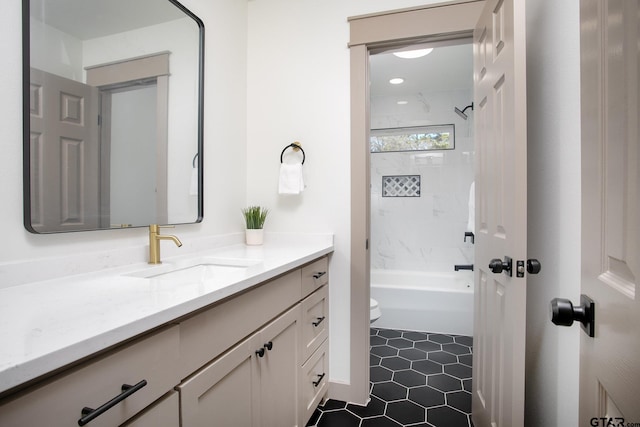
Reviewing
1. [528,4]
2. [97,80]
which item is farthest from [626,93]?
[97,80]

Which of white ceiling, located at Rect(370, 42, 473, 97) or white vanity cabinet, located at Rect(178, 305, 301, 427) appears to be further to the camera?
white ceiling, located at Rect(370, 42, 473, 97)

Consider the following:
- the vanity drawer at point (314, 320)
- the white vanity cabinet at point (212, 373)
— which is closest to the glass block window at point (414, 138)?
the vanity drawer at point (314, 320)

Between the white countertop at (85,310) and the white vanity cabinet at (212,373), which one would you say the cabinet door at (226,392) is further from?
the white countertop at (85,310)

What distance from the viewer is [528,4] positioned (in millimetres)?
1371

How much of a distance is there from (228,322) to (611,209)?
0.92 m

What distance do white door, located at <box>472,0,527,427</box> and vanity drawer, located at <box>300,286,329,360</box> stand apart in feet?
2.62

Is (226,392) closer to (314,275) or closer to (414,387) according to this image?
(314,275)

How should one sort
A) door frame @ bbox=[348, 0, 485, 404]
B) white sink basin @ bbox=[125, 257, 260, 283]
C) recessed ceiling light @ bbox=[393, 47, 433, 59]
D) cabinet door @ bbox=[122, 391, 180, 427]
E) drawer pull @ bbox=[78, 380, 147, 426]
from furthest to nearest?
1. recessed ceiling light @ bbox=[393, 47, 433, 59]
2. door frame @ bbox=[348, 0, 485, 404]
3. white sink basin @ bbox=[125, 257, 260, 283]
4. cabinet door @ bbox=[122, 391, 180, 427]
5. drawer pull @ bbox=[78, 380, 147, 426]

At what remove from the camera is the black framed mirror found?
0.98 m

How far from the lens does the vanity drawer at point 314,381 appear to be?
150 cm

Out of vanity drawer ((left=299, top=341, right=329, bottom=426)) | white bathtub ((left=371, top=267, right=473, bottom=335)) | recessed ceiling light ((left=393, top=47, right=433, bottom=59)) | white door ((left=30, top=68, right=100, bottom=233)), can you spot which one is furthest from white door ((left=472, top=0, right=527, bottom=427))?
white door ((left=30, top=68, right=100, bottom=233))

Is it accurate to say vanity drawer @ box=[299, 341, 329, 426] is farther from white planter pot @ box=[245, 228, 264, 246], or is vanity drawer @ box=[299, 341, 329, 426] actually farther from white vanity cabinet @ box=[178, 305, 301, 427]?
white planter pot @ box=[245, 228, 264, 246]

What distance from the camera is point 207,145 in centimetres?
174

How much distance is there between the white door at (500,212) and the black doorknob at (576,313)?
A: 52cm
